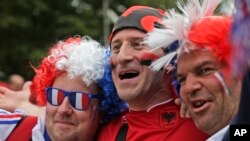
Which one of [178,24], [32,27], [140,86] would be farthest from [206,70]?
[32,27]

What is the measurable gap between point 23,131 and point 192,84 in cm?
121

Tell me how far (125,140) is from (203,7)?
81 cm

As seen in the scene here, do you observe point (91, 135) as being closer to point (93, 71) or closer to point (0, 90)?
point (93, 71)

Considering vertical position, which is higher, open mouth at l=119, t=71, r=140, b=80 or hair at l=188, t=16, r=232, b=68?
hair at l=188, t=16, r=232, b=68

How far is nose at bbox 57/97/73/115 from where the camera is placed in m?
3.07

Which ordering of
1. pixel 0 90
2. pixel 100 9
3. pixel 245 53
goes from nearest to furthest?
pixel 245 53
pixel 0 90
pixel 100 9

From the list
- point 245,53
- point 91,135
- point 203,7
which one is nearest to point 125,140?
point 91,135

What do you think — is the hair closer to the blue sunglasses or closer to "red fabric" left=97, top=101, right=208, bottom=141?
"red fabric" left=97, top=101, right=208, bottom=141

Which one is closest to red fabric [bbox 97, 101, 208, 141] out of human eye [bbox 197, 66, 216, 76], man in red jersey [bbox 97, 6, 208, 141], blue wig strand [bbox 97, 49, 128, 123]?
man in red jersey [bbox 97, 6, 208, 141]

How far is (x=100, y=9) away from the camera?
1336cm

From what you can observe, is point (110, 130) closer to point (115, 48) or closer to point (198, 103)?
Answer: point (115, 48)

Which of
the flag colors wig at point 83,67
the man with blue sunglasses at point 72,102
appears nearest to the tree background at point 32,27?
the flag colors wig at point 83,67

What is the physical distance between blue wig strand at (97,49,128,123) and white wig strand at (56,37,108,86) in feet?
0.15

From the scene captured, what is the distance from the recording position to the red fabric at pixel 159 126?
105 inches
